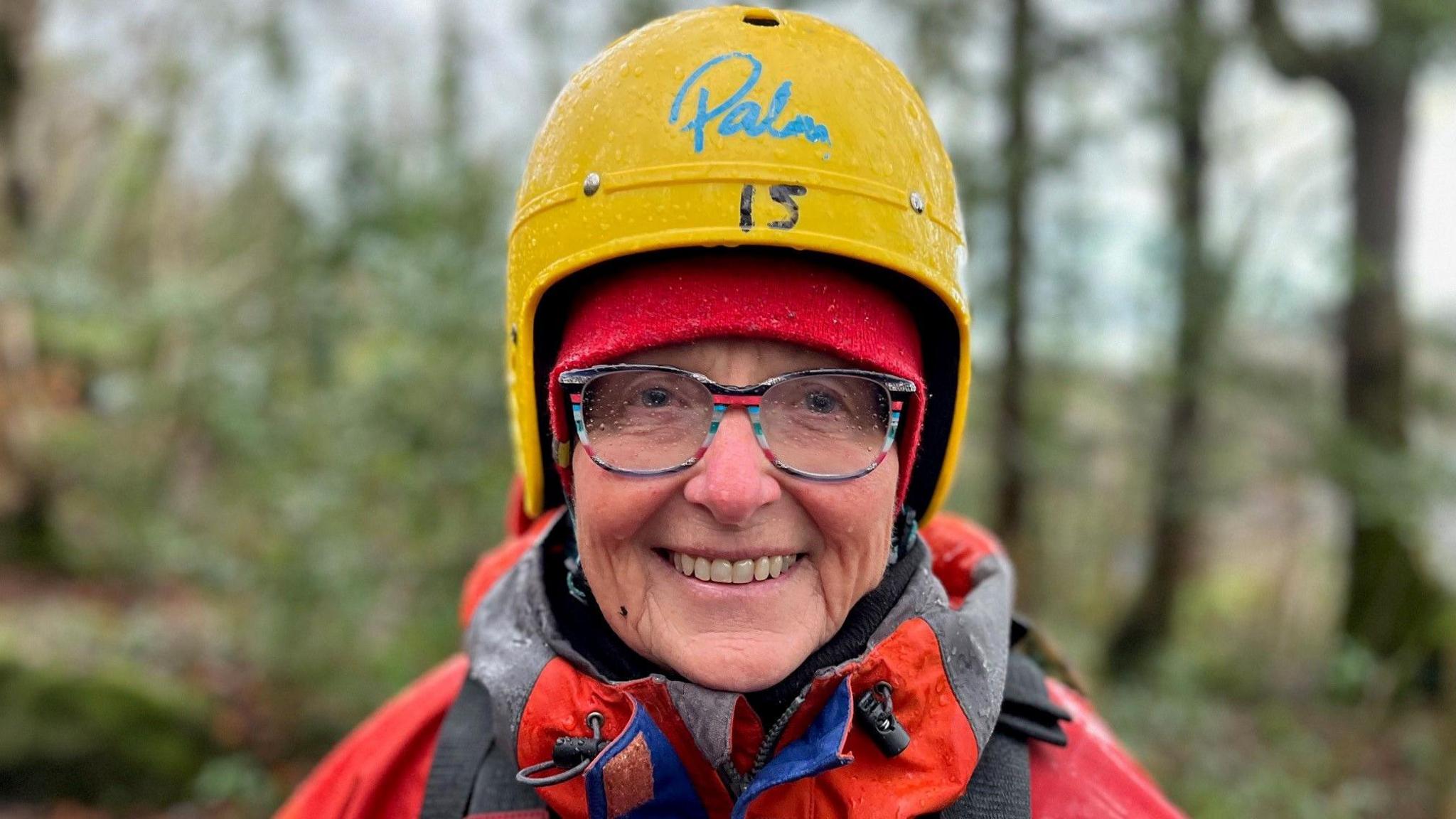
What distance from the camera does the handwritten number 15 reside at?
164cm

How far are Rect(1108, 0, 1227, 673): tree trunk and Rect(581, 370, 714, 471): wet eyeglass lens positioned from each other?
6008 mm

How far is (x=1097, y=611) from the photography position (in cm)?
1142

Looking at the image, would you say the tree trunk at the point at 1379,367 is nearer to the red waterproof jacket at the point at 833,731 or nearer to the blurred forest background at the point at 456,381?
the blurred forest background at the point at 456,381

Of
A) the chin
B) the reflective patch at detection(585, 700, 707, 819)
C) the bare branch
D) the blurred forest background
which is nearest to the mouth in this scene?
the chin

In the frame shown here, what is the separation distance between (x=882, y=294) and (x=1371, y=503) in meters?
6.53

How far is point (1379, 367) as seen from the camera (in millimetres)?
8133

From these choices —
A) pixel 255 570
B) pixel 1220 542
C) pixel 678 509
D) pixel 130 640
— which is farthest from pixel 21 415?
pixel 1220 542

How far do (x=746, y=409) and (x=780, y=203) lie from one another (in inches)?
14.1

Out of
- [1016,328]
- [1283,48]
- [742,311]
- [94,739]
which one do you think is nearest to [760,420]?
[742,311]

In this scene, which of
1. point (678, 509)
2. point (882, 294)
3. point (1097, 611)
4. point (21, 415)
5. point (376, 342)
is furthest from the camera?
point (1097, 611)

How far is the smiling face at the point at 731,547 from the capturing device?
1616 millimetres

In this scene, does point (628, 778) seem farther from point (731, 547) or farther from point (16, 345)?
point (16, 345)

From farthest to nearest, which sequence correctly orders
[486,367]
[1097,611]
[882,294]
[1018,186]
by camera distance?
[1097,611] < [1018,186] < [486,367] < [882,294]

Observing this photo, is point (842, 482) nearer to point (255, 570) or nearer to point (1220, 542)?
point (255, 570)
